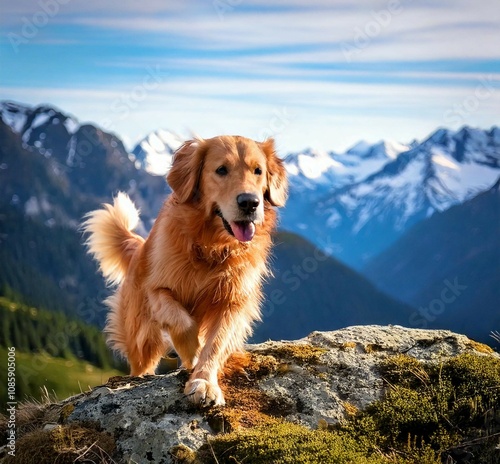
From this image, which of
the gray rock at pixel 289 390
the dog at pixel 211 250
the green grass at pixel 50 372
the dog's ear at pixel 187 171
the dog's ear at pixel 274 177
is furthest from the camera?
the green grass at pixel 50 372

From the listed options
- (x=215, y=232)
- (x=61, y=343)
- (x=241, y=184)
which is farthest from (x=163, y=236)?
(x=61, y=343)

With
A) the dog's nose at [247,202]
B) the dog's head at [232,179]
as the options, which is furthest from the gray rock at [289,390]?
the dog's nose at [247,202]

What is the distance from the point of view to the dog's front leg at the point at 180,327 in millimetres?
8781

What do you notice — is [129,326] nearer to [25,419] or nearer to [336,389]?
[25,419]

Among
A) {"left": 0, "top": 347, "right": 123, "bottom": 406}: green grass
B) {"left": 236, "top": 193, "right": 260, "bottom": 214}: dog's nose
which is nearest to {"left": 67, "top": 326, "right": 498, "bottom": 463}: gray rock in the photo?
{"left": 236, "top": 193, "right": 260, "bottom": 214}: dog's nose

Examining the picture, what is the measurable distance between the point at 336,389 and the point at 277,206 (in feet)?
9.71

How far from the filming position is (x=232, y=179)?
344 inches

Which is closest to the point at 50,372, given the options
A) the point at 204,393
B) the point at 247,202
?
the point at 247,202

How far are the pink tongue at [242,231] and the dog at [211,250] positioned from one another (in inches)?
0.5

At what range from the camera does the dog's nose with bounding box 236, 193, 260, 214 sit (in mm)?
8336

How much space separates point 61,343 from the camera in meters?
166

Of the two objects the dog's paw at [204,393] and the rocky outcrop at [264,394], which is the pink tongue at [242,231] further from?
the dog's paw at [204,393]

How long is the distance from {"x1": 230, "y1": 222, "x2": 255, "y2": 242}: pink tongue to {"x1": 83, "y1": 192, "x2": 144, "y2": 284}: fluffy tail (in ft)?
13.0

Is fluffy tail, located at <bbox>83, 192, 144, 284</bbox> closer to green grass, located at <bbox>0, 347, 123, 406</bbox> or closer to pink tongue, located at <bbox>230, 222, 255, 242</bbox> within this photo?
pink tongue, located at <bbox>230, 222, 255, 242</bbox>
